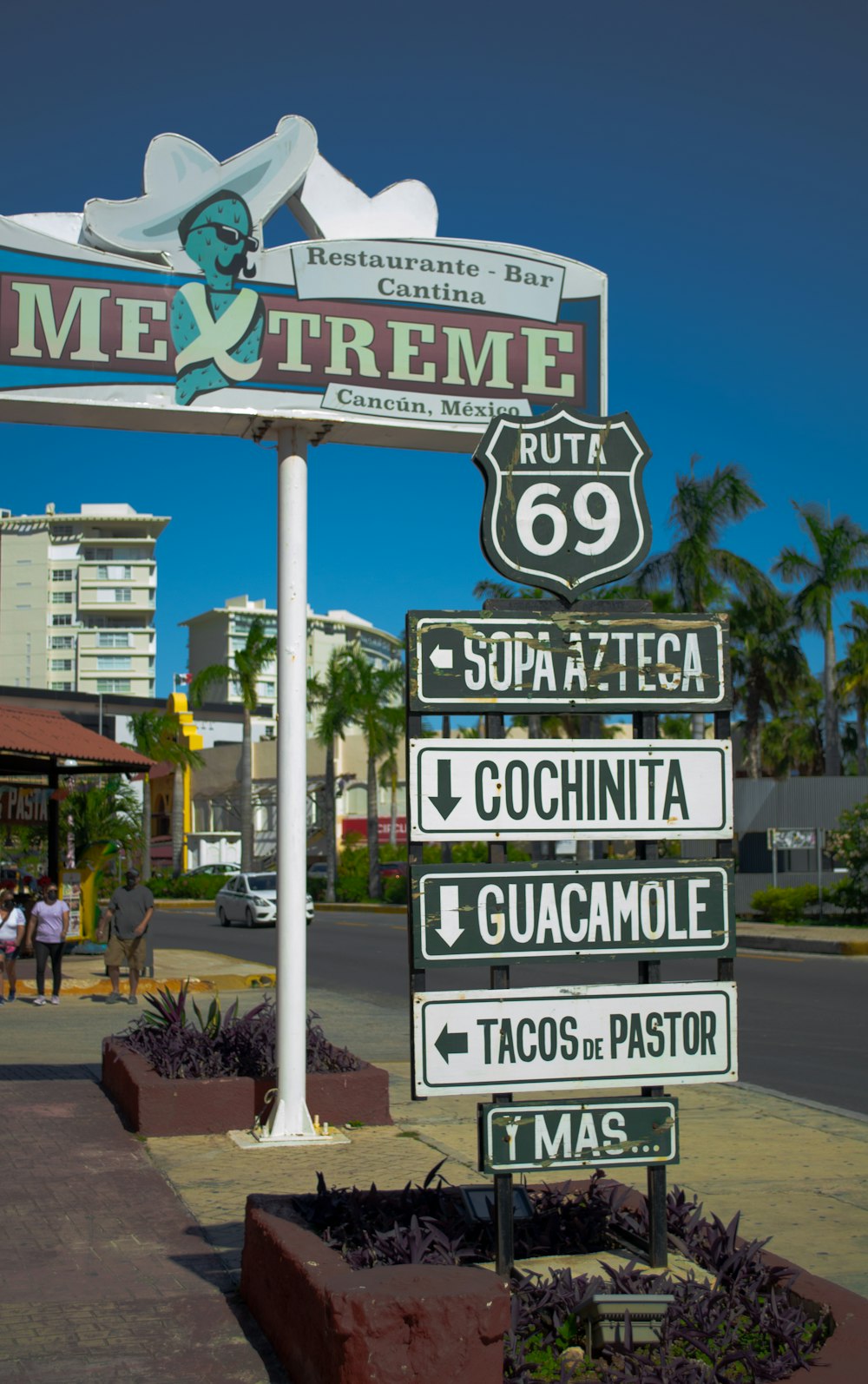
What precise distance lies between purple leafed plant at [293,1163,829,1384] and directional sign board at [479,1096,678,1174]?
355 millimetres

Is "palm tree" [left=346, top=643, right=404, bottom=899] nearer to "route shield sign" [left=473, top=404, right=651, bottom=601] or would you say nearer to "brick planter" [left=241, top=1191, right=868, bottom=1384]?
"route shield sign" [left=473, top=404, right=651, bottom=601]

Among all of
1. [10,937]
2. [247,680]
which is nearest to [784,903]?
[10,937]

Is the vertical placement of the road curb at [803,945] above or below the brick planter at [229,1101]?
below

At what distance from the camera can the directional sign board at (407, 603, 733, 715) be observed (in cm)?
548

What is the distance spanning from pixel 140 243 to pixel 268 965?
673 inches

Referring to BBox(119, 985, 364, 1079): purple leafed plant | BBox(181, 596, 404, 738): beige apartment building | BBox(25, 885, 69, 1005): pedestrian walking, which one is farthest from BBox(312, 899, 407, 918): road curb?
BBox(181, 596, 404, 738): beige apartment building

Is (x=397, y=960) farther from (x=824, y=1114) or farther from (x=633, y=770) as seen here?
(x=633, y=770)

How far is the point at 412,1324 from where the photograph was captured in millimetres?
4188

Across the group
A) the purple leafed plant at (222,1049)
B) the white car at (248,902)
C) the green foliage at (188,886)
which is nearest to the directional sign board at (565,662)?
the purple leafed plant at (222,1049)

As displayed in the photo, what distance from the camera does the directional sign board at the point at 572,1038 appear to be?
17.3 feet

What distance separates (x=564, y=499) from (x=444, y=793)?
140cm

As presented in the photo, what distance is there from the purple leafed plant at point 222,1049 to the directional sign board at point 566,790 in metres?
4.83

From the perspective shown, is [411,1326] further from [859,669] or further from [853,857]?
[859,669]

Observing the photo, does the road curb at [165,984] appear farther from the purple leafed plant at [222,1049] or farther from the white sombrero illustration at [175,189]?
the white sombrero illustration at [175,189]
